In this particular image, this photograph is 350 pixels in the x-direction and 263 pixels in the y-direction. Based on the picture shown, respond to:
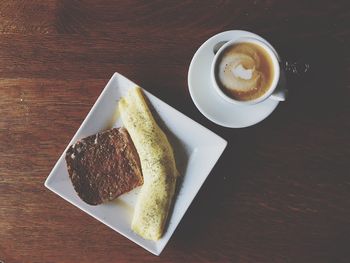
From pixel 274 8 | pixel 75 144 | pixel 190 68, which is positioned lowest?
pixel 75 144

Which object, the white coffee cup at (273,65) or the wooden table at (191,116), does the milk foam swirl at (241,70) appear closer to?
the white coffee cup at (273,65)

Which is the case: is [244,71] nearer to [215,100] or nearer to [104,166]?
[215,100]

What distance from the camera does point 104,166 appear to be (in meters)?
1.16

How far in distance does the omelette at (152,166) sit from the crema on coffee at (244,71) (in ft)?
0.74

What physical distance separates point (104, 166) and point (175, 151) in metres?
0.20

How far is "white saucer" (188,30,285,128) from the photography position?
1085 millimetres

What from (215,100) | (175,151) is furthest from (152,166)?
(215,100)

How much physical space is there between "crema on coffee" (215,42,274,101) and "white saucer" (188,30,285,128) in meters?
0.07

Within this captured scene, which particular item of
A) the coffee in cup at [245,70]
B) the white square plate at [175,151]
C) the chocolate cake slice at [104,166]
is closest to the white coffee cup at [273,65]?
the coffee in cup at [245,70]

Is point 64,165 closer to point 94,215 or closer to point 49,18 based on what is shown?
point 94,215

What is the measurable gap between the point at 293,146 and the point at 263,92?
0.22 meters

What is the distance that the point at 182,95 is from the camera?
3.85 ft

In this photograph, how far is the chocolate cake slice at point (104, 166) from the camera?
3.73ft

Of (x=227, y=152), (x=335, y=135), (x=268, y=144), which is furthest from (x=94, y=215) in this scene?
(x=335, y=135)
